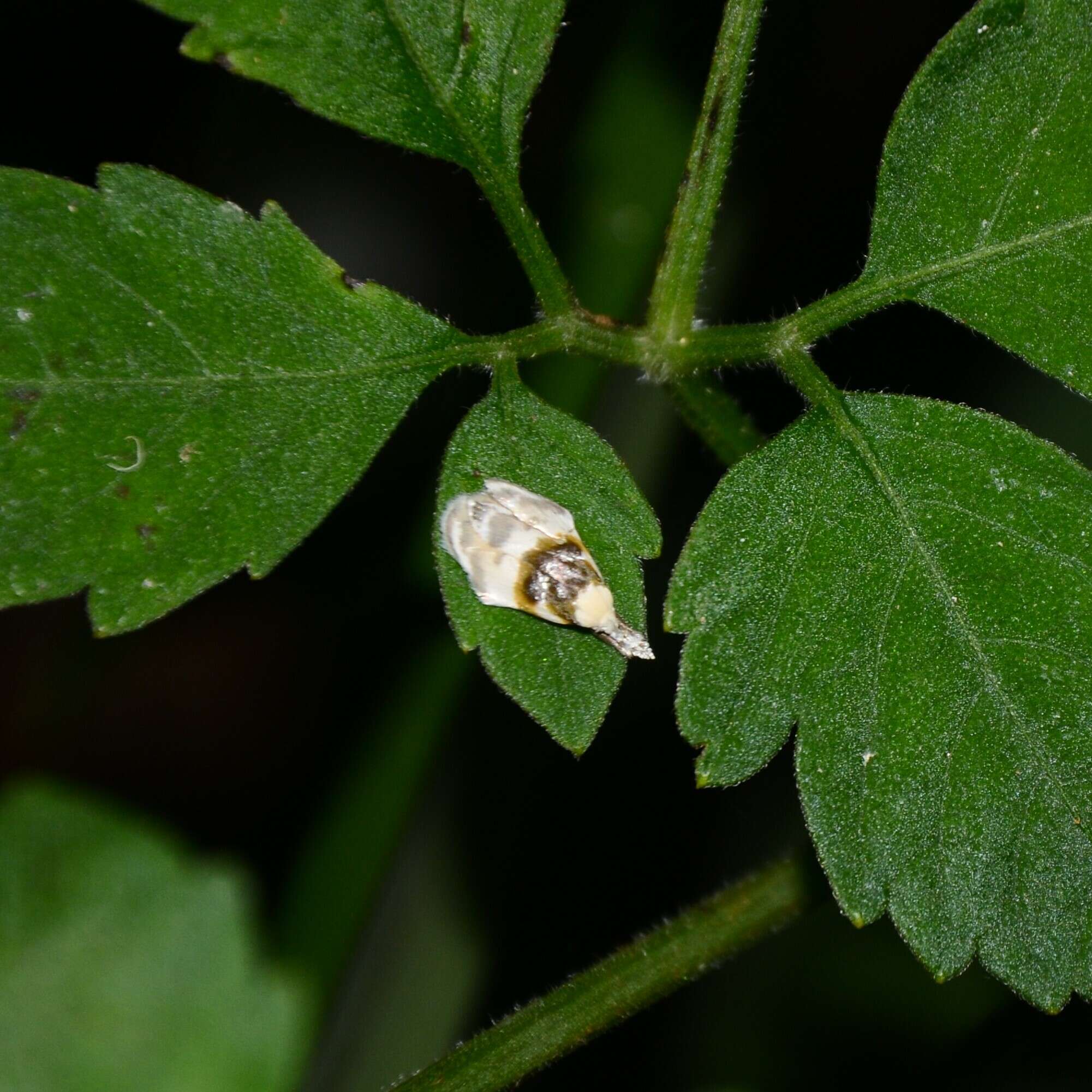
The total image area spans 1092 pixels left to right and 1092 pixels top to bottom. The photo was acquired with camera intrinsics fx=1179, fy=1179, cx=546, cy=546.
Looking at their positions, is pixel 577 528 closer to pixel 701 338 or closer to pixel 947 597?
pixel 701 338

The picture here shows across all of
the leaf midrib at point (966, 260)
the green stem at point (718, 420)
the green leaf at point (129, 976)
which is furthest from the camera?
the green leaf at point (129, 976)

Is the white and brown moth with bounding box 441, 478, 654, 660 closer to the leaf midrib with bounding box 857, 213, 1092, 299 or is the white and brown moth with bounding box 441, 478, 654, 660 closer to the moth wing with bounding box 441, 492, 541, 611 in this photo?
the moth wing with bounding box 441, 492, 541, 611

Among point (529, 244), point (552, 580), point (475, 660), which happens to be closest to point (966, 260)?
point (529, 244)

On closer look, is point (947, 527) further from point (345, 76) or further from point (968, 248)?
point (345, 76)

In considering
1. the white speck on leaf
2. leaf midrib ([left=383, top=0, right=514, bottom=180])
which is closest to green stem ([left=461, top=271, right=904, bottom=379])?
leaf midrib ([left=383, top=0, right=514, bottom=180])

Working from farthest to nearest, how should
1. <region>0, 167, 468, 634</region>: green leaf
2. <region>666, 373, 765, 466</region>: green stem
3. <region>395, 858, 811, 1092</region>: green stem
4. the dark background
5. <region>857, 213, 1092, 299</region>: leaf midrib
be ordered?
the dark background < <region>666, 373, 765, 466</region>: green stem < <region>395, 858, 811, 1092</region>: green stem < <region>857, 213, 1092, 299</region>: leaf midrib < <region>0, 167, 468, 634</region>: green leaf

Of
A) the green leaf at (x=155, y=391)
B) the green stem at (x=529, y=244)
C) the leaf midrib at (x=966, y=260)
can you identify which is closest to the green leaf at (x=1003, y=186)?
the leaf midrib at (x=966, y=260)

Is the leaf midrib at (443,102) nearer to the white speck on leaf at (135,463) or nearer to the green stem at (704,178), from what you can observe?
the green stem at (704,178)
